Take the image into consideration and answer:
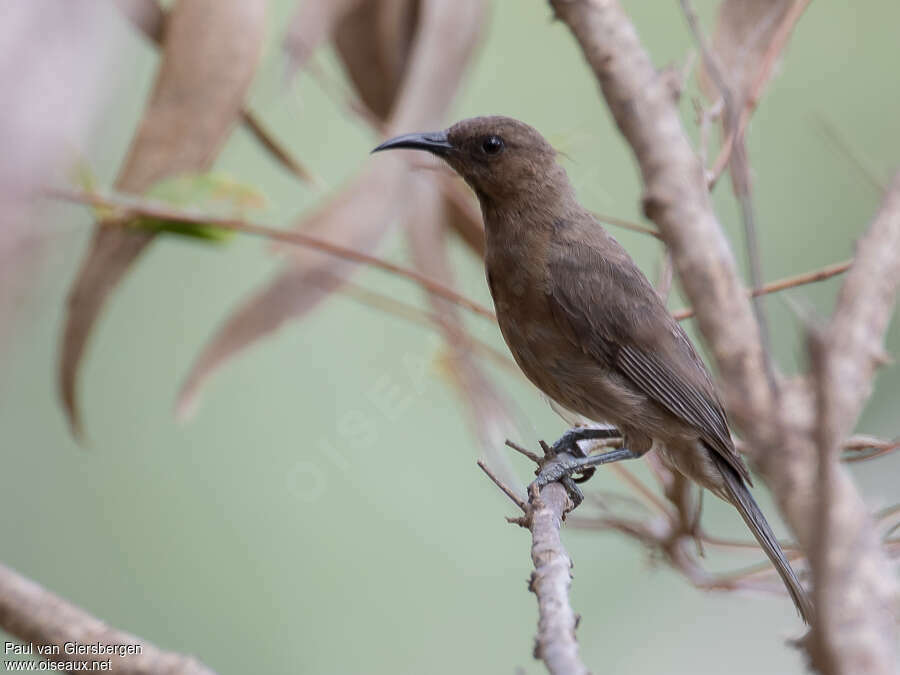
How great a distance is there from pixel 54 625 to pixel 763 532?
2049 millimetres

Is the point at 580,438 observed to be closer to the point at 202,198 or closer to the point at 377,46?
the point at 202,198

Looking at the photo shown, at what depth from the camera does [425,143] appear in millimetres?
3619

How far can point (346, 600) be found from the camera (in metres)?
5.16

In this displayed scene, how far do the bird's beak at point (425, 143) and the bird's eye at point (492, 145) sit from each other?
0.11 metres

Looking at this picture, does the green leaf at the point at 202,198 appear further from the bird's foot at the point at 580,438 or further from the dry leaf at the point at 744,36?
the dry leaf at the point at 744,36

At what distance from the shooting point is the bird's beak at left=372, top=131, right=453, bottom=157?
3.54 m

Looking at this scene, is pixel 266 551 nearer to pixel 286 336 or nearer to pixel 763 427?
pixel 286 336

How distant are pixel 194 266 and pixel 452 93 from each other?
225cm

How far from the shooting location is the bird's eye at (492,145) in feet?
12.1

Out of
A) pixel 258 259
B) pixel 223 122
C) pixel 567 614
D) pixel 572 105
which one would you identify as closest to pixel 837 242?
pixel 572 105

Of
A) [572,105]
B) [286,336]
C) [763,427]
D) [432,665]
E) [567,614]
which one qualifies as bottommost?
[432,665]

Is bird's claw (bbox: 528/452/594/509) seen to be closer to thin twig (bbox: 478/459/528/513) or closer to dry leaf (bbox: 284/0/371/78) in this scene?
thin twig (bbox: 478/459/528/513)

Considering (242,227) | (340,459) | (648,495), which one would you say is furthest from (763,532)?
(340,459)

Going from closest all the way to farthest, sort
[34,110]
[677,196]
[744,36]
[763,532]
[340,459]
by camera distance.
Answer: [34,110] < [677,196] < [763,532] < [744,36] < [340,459]
